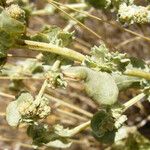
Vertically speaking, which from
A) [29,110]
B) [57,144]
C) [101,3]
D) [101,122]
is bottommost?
[57,144]

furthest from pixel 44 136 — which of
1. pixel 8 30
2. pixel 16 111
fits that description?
pixel 8 30

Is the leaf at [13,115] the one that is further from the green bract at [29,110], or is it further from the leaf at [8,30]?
the leaf at [8,30]

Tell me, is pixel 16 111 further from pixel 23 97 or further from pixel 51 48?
pixel 51 48

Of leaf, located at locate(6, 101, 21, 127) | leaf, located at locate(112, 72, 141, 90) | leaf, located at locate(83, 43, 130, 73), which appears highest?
leaf, located at locate(83, 43, 130, 73)

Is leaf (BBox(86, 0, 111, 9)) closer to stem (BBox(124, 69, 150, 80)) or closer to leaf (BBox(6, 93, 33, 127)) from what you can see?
stem (BBox(124, 69, 150, 80))

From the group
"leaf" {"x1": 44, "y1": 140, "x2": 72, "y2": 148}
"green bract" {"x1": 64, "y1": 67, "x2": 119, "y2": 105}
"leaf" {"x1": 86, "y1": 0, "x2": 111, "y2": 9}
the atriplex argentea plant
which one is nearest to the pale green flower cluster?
the atriplex argentea plant

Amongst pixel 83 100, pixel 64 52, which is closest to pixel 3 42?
pixel 64 52

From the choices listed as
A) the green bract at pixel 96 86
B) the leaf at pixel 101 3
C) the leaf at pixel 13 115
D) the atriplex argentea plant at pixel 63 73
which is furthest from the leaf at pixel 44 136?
the leaf at pixel 101 3

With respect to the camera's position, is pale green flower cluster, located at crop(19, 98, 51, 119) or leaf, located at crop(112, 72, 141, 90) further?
leaf, located at crop(112, 72, 141, 90)

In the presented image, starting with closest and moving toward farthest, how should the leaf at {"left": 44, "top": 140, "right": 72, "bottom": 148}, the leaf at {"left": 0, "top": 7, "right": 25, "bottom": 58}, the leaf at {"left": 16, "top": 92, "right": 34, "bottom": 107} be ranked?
the leaf at {"left": 0, "top": 7, "right": 25, "bottom": 58}, the leaf at {"left": 16, "top": 92, "right": 34, "bottom": 107}, the leaf at {"left": 44, "top": 140, "right": 72, "bottom": 148}
